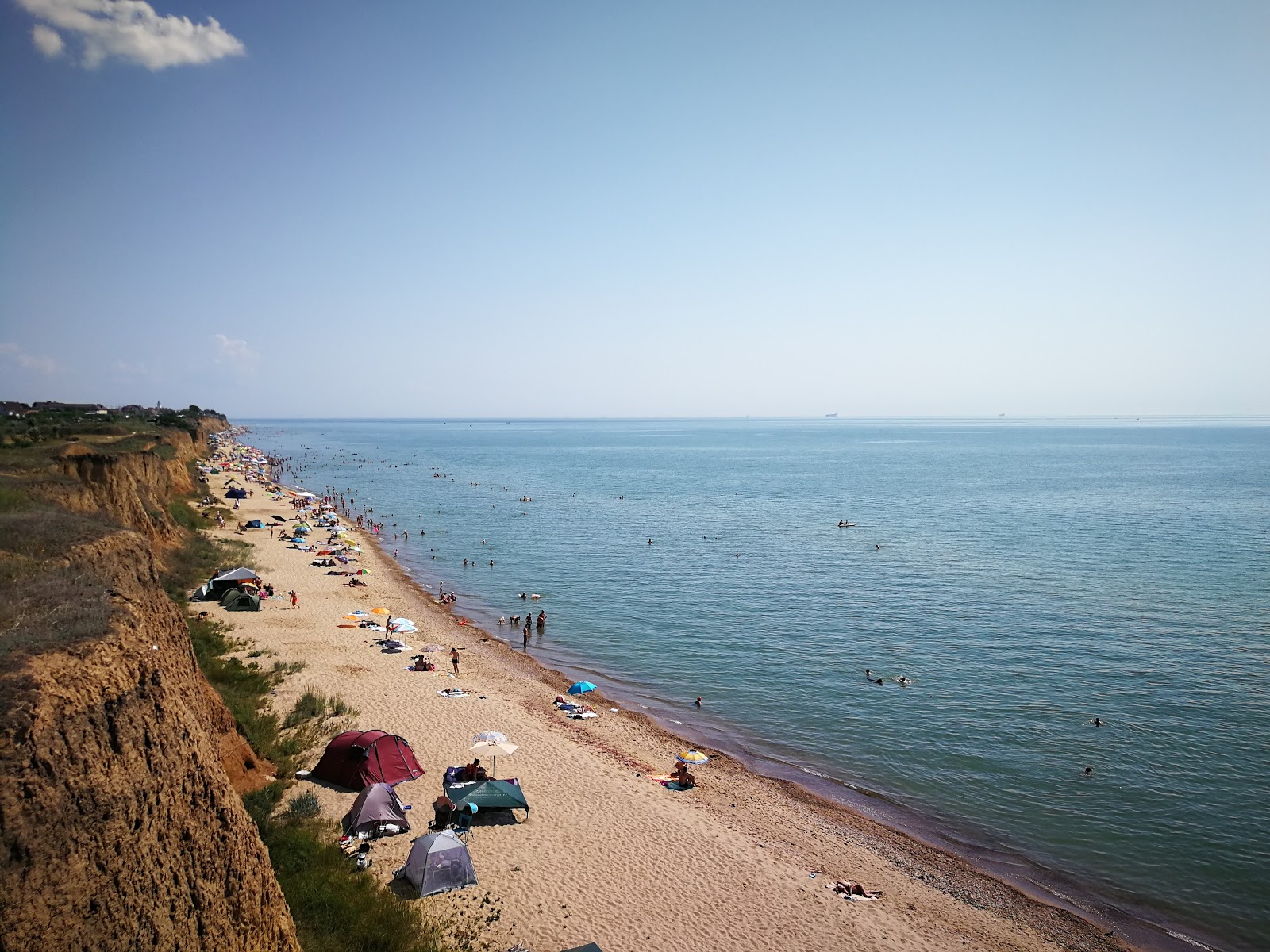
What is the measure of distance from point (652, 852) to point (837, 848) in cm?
519

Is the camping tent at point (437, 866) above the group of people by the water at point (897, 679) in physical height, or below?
above

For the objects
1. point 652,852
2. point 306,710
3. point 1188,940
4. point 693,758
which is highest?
point 306,710

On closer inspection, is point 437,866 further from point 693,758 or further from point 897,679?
point 897,679

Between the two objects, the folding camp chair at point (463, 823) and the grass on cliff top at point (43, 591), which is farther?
the folding camp chair at point (463, 823)

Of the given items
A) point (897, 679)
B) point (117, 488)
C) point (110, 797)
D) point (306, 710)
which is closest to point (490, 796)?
point (306, 710)

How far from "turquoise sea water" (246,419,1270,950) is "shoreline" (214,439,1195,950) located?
1.22m

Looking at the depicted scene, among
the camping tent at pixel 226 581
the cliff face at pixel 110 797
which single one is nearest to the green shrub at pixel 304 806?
the cliff face at pixel 110 797

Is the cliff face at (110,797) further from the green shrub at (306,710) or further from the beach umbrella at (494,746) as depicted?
the green shrub at (306,710)

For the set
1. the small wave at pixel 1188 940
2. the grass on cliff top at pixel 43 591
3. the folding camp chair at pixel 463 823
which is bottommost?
the small wave at pixel 1188 940

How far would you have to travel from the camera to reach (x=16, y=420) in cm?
6431

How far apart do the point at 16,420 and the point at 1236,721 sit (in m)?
86.8

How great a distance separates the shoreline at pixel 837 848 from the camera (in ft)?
53.8

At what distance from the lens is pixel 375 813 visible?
1725 centimetres

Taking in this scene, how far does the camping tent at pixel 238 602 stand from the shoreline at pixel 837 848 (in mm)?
8316
